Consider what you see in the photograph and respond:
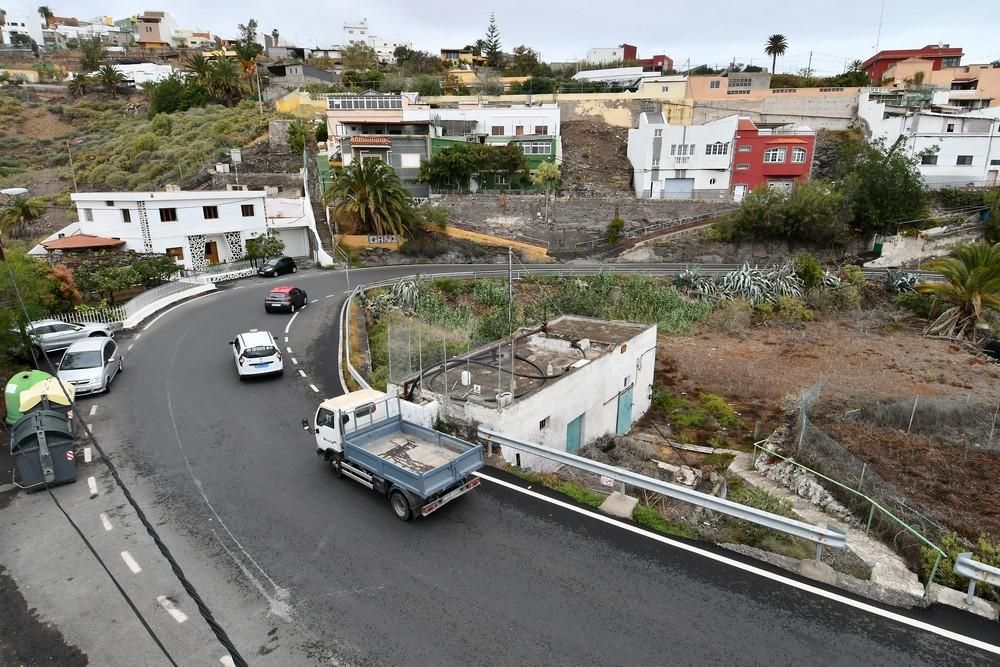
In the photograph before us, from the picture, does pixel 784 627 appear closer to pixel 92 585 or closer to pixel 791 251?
pixel 92 585

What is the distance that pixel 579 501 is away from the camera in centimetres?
998

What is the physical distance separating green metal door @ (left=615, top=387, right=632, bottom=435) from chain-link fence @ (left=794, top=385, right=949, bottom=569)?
16.0 feet

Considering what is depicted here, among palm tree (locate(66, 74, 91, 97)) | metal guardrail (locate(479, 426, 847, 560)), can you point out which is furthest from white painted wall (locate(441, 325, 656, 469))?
palm tree (locate(66, 74, 91, 97))

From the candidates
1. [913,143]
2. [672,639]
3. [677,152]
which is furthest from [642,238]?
[672,639]

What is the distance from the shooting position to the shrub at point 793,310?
32.2 metres

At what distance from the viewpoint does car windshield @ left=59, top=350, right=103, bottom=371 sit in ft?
54.6

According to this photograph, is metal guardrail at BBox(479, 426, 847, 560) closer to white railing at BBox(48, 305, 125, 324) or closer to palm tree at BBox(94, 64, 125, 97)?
white railing at BBox(48, 305, 125, 324)

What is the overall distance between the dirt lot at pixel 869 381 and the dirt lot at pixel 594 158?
33.3 meters

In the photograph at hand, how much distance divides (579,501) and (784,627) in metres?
3.78

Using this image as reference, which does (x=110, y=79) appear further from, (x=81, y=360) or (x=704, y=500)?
(x=704, y=500)

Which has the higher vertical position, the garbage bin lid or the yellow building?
the yellow building

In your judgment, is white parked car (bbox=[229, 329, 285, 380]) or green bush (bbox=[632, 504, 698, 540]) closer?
green bush (bbox=[632, 504, 698, 540])

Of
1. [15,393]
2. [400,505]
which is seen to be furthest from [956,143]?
[15,393]

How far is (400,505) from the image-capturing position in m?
9.59
